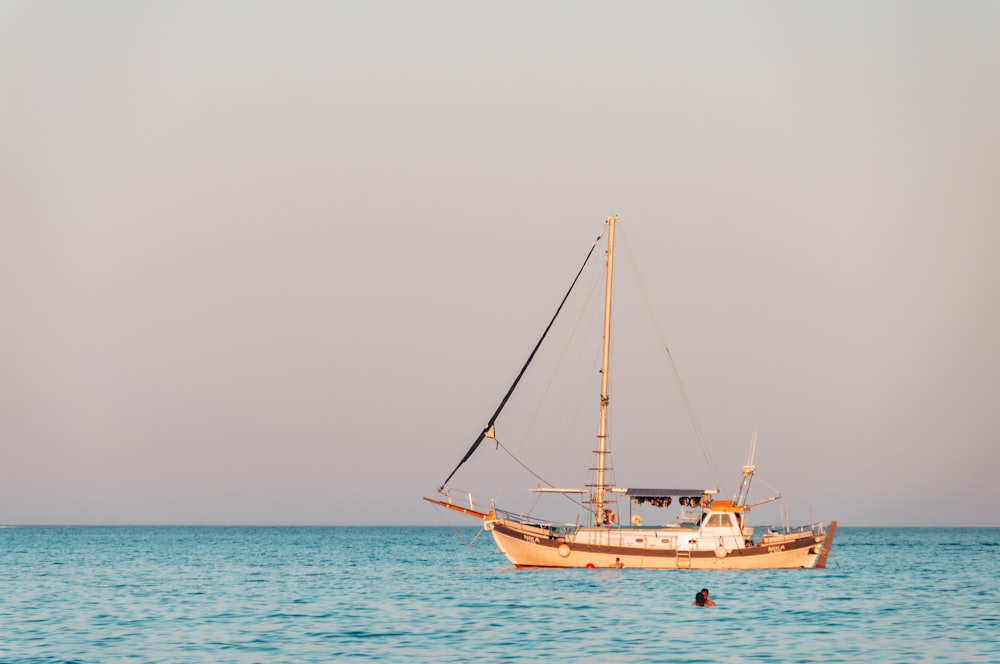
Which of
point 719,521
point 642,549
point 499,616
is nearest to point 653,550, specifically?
point 642,549

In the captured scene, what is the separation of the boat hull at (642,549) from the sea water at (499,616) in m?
0.98

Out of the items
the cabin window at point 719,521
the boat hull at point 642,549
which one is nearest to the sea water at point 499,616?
the boat hull at point 642,549

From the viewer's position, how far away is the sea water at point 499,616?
39.8 meters

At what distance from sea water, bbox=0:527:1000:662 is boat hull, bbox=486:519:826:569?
38.5 inches

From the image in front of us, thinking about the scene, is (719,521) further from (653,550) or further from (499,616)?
(499,616)

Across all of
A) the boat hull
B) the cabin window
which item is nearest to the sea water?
the boat hull

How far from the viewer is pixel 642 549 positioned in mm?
68500

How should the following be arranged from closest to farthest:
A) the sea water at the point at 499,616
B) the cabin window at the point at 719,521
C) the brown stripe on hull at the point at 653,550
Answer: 1. the sea water at the point at 499,616
2. the brown stripe on hull at the point at 653,550
3. the cabin window at the point at 719,521

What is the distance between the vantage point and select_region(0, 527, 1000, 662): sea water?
39.8m

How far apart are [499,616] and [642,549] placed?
20238mm

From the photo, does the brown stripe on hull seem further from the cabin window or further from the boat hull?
the cabin window

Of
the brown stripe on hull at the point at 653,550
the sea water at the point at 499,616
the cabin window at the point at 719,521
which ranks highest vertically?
the cabin window at the point at 719,521

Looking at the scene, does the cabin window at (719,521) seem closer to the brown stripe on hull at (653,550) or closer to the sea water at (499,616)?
the brown stripe on hull at (653,550)

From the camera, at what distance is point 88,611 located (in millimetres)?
53719
